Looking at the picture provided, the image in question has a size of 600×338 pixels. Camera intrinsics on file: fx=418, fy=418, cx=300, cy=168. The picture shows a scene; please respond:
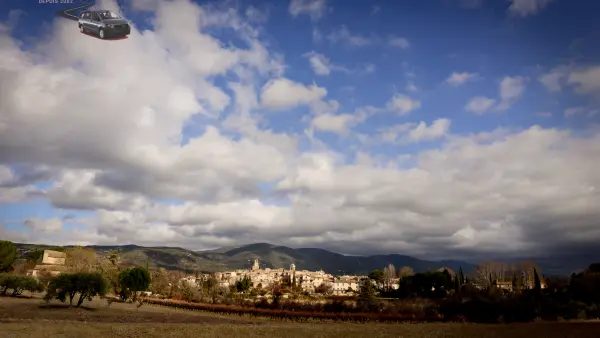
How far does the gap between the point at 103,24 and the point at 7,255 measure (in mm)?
90536

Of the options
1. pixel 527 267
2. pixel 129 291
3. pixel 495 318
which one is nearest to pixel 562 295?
pixel 495 318

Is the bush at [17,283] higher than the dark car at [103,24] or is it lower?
lower

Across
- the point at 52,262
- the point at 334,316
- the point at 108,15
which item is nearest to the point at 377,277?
the point at 334,316

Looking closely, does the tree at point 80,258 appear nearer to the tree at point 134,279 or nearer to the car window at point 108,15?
the tree at point 134,279

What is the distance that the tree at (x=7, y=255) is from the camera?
92312 mm

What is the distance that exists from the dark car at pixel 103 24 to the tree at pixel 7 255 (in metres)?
88.2

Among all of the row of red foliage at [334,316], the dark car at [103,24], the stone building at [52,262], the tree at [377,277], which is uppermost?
the dark car at [103,24]

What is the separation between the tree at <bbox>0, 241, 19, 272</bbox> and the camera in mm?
92312

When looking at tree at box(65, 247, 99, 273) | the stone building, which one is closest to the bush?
tree at box(65, 247, 99, 273)

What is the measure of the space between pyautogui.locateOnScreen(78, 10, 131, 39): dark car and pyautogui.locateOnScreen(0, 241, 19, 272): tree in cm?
8821

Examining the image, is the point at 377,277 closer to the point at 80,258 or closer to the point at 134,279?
the point at 134,279

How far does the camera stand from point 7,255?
93.4 m

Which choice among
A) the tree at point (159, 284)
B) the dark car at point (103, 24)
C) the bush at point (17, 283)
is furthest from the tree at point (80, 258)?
the dark car at point (103, 24)

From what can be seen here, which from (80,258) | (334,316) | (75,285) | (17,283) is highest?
(80,258)
